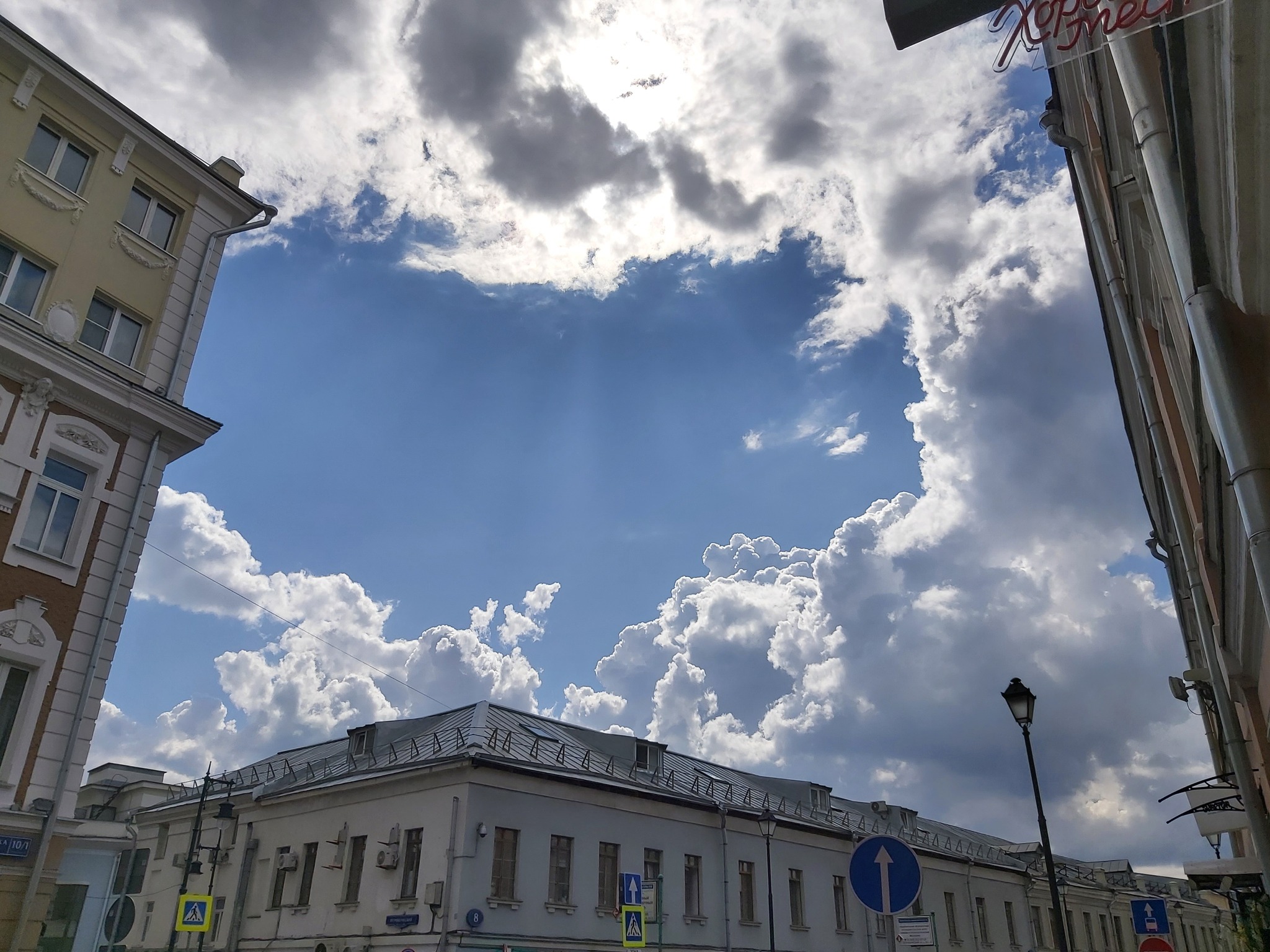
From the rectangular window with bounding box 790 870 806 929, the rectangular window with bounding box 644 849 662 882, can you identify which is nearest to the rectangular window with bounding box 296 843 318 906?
the rectangular window with bounding box 644 849 662 882

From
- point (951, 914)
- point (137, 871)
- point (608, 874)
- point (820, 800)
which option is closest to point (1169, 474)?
point (608, 874)

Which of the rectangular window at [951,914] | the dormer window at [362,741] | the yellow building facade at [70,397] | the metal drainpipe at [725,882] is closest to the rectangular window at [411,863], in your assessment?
the dormer window at [362,741]

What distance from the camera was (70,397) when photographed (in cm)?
1526

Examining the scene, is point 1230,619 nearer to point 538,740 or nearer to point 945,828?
point 538,740

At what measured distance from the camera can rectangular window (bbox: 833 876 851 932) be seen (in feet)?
111

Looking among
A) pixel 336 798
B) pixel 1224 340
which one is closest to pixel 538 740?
pixel 336 798

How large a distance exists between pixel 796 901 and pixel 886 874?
28846 mm

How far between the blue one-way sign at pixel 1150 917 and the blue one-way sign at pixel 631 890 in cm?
1231

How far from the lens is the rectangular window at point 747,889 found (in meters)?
30.1

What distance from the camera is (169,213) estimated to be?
59.7ft

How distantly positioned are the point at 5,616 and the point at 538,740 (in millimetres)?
17996

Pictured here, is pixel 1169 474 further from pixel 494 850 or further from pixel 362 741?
pixel 362 741

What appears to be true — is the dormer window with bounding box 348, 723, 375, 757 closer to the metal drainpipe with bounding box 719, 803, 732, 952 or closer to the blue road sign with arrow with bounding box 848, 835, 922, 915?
the metal drainpipe with bounding box 719, 803, 732, 952

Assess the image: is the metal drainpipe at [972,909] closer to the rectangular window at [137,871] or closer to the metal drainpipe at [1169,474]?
the metal drainpipe at [1169,474]
